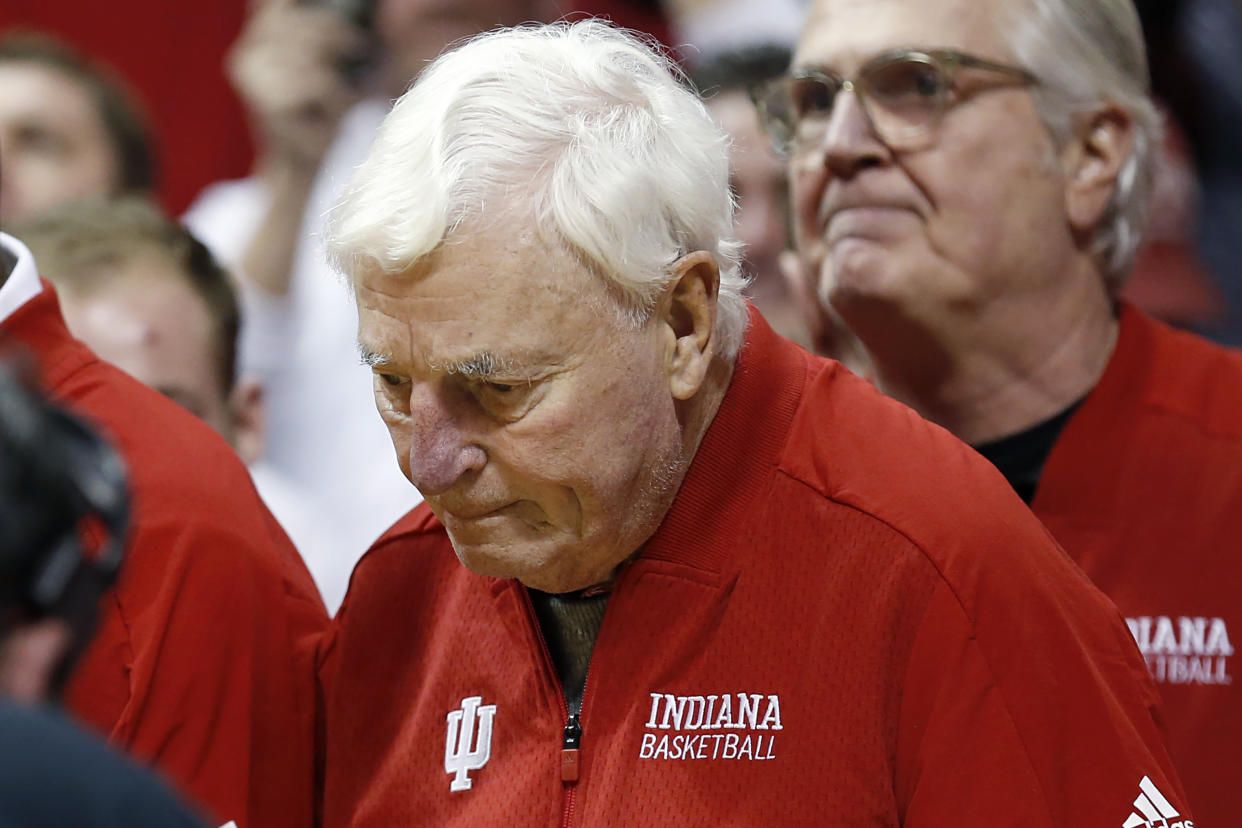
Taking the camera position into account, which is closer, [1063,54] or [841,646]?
[841,646]

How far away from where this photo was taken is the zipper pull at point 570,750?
179 cm

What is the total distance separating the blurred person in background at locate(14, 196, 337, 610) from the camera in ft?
8.74

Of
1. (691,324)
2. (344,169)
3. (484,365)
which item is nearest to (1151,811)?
(691,324)

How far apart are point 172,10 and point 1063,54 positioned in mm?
3813

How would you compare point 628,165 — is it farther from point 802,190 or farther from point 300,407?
point 300,407

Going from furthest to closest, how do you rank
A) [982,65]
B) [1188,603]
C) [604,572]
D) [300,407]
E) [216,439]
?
[300,407] < [982,65] < [1188,603] < [216,439] < [604,572]

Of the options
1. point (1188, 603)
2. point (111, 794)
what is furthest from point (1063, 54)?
point (111, 794)

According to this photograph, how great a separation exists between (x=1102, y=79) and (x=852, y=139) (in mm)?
378

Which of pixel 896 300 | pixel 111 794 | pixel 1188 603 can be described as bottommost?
pixel 1188 603

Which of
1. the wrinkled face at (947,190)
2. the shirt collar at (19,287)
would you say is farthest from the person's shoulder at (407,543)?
the wrinkled face at (947,190)

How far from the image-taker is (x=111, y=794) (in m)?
0.94

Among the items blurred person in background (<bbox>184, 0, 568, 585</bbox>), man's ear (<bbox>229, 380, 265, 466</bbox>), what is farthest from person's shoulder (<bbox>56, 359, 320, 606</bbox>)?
blurred person in background (<bbox>184, 0, 568, 585</bbox>)

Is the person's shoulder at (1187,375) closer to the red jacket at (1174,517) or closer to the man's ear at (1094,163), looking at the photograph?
the red jacket at (1174,517)

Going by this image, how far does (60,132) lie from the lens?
3947mm
